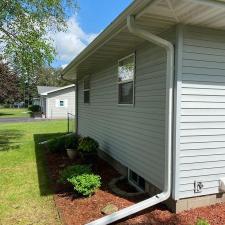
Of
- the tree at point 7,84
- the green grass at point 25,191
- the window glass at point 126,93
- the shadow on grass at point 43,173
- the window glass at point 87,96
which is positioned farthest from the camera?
the tree at point 7,84

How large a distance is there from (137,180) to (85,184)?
53.2 inches

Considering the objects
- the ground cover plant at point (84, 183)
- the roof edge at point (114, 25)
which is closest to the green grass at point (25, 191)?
the ground cover plant at point (84, 183)

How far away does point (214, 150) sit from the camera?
498cm

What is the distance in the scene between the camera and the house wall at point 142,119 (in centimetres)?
525

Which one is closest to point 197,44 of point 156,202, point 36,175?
point 156,202

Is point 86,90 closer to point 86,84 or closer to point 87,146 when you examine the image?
point 86,84

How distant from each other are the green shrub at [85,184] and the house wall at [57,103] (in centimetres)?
2660

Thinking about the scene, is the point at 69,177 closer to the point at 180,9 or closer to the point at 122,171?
the point at 122,171

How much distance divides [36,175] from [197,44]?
506 centimetres

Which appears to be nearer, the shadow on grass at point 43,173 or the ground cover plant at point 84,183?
the ground cover plant at point 84,183

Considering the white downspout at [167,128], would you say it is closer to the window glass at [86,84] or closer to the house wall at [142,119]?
the house wall at [142,119]

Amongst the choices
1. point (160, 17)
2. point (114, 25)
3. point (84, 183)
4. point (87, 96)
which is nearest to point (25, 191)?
point (84, 183)

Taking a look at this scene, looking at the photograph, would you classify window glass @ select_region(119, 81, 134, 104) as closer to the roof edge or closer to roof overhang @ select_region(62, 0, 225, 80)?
roof overhang @ select_region(62, 0, 225, 80)

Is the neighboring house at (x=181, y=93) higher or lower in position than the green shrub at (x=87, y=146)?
higher
